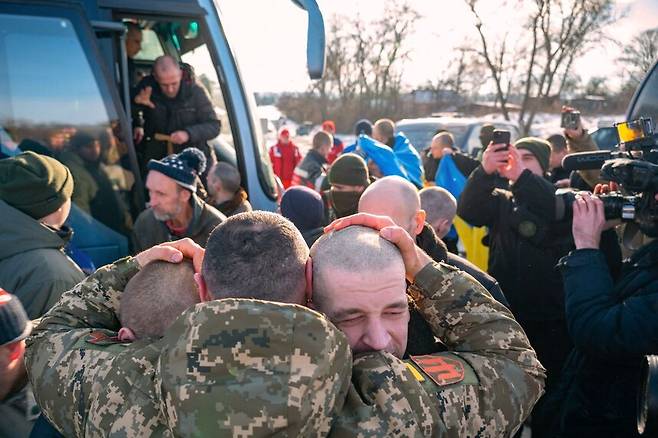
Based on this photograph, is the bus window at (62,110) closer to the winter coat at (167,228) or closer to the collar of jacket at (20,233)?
the winter coat at (167,228)

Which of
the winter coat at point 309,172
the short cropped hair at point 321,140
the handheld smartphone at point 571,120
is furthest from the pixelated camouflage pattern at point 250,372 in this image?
the short cropped hair at point 321,140

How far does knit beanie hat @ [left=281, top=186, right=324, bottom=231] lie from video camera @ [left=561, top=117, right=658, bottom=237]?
1516 millimetres

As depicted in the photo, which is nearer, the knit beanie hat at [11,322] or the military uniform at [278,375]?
the military uniform at [278,375]

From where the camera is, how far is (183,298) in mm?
1492

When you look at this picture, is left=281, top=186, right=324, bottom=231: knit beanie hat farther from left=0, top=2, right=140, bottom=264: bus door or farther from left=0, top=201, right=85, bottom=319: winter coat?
left=0, top=201, right=85, bottom=319: winter coat

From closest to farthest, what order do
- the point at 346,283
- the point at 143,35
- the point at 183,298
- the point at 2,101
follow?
the point at 346,283
the point at 183,298
the point at 2,101
the point at 143,35

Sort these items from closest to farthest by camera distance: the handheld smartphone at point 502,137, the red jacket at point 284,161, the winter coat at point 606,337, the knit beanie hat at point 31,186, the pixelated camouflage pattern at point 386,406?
the pixelated camouflage pattern at point 386,406 < the winter coat at point 606,337 < the knit beanie hat at point 31,186 < the handheld smartphone at point 502,137 < the red jacket at point 284,161

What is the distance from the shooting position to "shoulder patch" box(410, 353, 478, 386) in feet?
4.24

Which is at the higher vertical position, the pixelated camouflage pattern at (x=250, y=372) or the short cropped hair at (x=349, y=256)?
the short cropped hair at (x=349, y=256)

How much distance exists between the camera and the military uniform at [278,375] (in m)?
1.04

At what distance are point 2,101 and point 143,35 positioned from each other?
6.71ft

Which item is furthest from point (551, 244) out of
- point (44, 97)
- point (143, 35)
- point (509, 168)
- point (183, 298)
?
point (143, 35)

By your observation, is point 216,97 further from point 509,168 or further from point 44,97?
point 509,168

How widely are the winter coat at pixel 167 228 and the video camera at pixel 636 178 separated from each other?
2.21 metres
